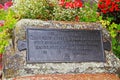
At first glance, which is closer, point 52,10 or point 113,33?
point 113,33

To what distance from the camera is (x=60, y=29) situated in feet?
16.8

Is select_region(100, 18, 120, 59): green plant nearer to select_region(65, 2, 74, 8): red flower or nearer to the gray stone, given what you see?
the gray stone

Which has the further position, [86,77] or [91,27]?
[91,27]

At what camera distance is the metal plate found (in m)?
4.78

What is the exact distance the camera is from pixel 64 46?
16.3 ft

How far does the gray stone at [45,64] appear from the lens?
458cm

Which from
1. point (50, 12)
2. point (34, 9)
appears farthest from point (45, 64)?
point (50, 12)

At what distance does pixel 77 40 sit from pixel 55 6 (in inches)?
38.0

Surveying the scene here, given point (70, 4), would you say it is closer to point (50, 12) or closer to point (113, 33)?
point (50, 12)

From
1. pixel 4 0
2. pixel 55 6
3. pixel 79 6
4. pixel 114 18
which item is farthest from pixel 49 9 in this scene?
pixel 4 0

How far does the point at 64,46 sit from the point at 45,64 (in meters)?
0.48

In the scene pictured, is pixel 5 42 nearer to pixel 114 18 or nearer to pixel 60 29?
pixel 60 29

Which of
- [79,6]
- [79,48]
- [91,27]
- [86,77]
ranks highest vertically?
[79,6]

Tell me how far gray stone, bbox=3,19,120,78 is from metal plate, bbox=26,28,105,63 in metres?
0.09
